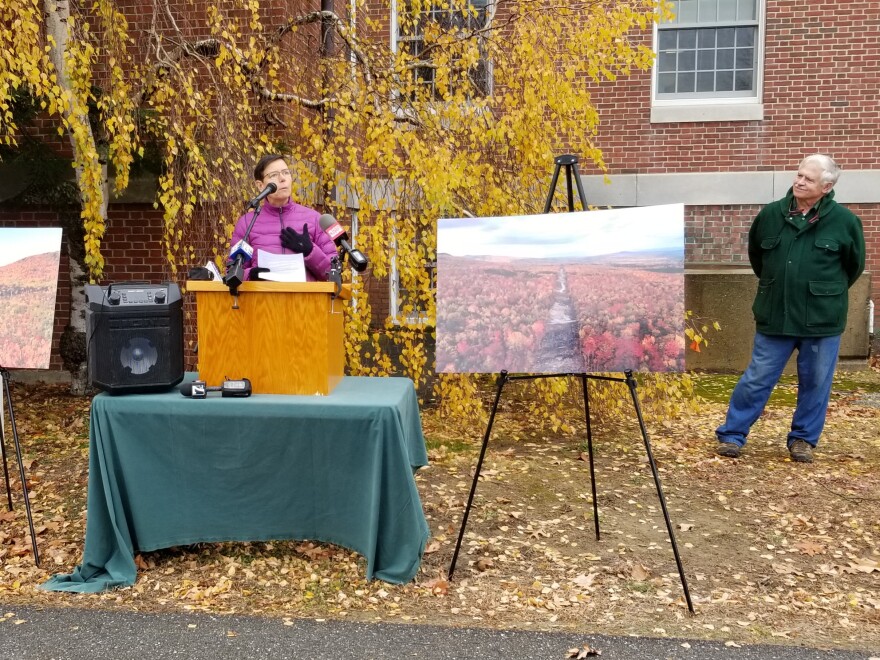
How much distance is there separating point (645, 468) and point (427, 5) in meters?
3.69

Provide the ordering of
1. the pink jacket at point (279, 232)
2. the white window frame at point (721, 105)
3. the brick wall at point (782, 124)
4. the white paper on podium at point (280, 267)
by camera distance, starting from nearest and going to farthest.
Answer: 1. the white paper on podium at point (280, 267)
2. the pink jacket at point (279, 232)
3. the brick wall at point (782, 124)
4. the white window frame at point (721, 105)

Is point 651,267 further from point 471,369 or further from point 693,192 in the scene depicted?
point 693,192

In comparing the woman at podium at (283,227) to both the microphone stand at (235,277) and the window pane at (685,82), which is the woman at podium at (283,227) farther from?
the window pane at (685,82)

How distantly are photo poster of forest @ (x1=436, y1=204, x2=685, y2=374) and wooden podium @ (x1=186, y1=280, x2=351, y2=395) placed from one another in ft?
1.94

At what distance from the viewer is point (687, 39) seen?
10.5 m

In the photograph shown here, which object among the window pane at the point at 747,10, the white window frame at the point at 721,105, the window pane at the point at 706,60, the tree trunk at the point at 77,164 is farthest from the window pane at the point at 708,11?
the tree trunk at the point at 77,164

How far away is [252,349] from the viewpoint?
3637 mm

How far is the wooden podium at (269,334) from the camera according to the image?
141 inches

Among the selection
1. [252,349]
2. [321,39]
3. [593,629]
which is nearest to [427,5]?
[321,39]

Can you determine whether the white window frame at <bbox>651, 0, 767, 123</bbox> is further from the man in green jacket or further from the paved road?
the paved road

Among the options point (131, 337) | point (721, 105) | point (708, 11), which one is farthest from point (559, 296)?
point (708, 11)

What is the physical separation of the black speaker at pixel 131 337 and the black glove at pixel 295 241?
2.14 feet

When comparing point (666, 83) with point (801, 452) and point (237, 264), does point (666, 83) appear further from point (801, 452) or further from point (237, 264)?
point (237, 264)

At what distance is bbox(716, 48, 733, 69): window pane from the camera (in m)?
10.4
